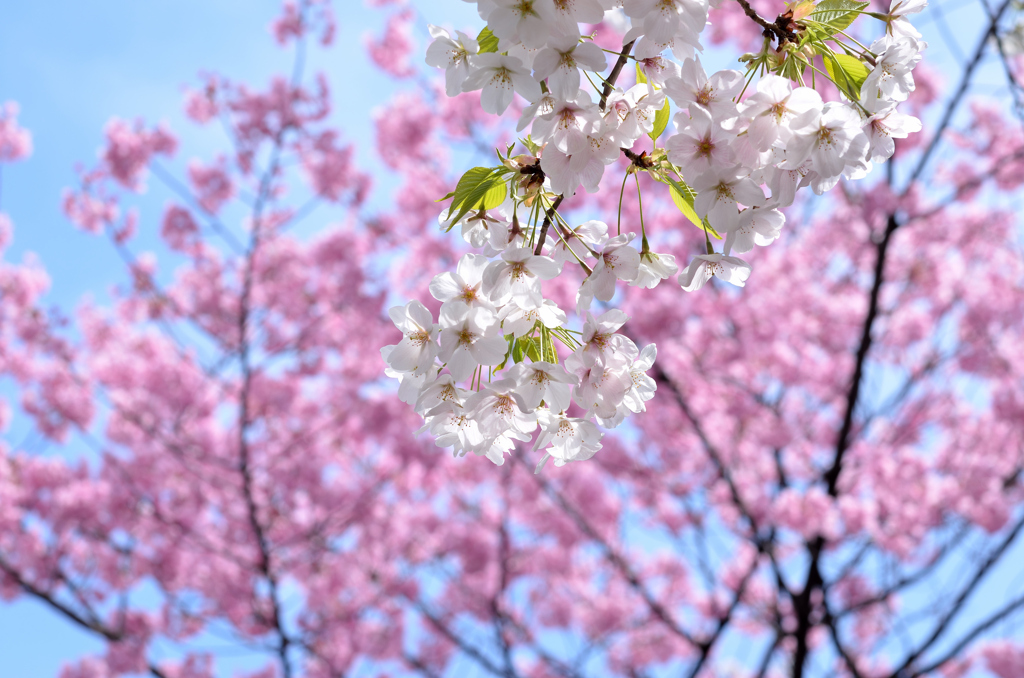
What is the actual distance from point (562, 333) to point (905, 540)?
6851mm

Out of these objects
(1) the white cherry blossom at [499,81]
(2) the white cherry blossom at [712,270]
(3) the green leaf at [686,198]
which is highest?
(1) the white cherry blossom at [499,81]

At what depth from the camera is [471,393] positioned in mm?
989

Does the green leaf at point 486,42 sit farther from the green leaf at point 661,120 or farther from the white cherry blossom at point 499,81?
the green leaf at point 661,120

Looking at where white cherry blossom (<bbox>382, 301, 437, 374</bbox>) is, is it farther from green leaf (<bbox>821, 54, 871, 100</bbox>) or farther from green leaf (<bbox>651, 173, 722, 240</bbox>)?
green leaf (<bbox>821, 54, 871, 100</bbox>)

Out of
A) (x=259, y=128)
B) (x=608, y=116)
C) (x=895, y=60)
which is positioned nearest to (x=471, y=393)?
(x=608, y=116)

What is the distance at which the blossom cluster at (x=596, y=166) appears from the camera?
908 millimetres

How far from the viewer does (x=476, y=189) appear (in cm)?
95

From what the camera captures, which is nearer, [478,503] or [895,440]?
[895,440]

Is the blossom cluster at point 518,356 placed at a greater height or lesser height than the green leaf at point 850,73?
lesser

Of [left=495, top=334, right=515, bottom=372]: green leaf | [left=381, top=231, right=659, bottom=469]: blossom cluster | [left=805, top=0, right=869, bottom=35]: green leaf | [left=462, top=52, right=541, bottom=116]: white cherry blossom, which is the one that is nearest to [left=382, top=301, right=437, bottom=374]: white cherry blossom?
[left=381, top=231, right=659, bottom=469]: blossom cluster

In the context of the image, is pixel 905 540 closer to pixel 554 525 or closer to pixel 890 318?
pixel 890 318

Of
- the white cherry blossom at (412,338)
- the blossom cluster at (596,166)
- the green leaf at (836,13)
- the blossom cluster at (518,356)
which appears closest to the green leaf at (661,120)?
the blossom cluster at (596,166)

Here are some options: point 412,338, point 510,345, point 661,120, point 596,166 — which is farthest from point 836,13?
point 412,338

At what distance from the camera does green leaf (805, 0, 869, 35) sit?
0.99 m
